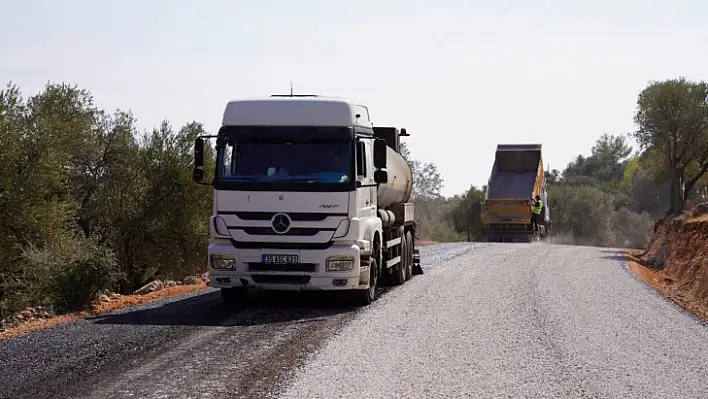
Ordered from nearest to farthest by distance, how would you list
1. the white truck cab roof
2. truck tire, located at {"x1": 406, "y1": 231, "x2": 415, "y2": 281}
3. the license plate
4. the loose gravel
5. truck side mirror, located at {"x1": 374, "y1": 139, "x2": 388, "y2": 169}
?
the loose gravel, the license plate, the white truck cab roof, truck side mirror, located at {"x1": 374, "y1": 139, "x2": 388, "y2": 169}, truck tire, located at {"x1": 406, "y1": 231, "x2": 415, "y2": 281}

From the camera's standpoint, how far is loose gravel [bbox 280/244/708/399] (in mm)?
8547

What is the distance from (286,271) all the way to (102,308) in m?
3.62

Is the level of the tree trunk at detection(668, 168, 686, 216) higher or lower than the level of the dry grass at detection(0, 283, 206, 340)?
higher

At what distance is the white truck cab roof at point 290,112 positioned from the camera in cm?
1380

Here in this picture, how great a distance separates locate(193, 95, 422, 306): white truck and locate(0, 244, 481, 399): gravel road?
715mm

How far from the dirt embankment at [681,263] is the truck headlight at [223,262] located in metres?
7.91

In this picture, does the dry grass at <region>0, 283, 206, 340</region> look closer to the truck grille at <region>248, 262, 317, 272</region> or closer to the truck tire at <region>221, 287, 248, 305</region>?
the truck tire at <region>221, 287, 248, 305</region>

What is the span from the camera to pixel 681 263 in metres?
23.8

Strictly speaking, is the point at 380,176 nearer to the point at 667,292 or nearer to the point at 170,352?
the point at 170,352

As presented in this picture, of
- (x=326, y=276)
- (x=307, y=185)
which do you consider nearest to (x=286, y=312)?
(x=326, y=276)

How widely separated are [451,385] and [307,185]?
5.49 meters

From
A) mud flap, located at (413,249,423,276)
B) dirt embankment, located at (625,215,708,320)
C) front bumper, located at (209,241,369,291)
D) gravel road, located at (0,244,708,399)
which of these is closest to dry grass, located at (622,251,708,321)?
dirt embankment, located at (625,215,708,320)

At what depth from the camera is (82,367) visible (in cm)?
920

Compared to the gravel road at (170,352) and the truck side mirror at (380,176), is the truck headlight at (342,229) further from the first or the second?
the truck side mirror at (380,176)
